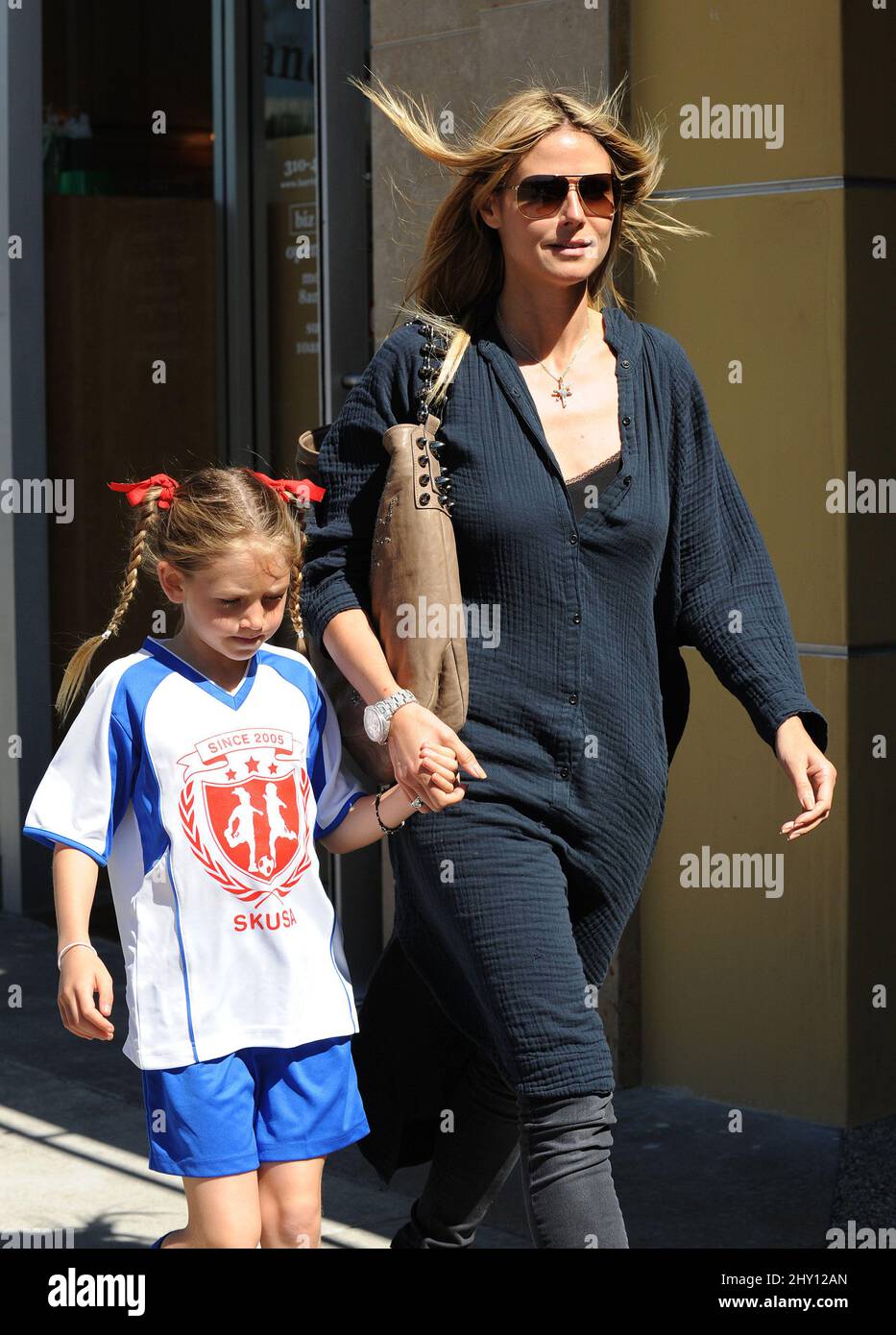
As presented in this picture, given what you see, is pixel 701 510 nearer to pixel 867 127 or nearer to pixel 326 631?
pixel 326 631

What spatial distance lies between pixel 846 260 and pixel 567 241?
6.05 ft

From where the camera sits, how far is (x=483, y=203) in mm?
3258

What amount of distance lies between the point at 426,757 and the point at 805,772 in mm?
662

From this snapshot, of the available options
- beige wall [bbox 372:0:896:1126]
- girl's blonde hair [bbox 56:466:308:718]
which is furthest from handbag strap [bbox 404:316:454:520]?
beige wall [bbox 372:0:896:1126]

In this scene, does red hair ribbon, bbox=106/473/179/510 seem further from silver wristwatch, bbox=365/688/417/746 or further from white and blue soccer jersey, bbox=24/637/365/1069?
silver wristwatch, bbox=365/688/417/746

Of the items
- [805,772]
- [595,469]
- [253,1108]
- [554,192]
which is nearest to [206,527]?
[595,469]

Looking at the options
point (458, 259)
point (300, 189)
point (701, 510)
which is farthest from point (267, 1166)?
point (300, 189)

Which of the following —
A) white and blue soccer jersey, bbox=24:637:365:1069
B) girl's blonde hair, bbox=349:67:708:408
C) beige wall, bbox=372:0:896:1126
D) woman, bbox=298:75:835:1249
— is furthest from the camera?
beige wall, bbox=372:0:896:1126

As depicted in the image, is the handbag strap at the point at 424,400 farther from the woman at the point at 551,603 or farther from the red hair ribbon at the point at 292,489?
the red hair ribbon at the point at 292,489

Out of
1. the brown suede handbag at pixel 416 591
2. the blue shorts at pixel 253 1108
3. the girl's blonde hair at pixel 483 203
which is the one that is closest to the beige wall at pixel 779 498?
the girl's blonde hair at pixel 483 203

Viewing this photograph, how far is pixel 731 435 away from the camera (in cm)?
506

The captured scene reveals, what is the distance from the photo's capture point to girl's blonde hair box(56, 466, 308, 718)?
3021 mm

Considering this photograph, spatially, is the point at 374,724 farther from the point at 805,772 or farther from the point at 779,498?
the point at 779,498

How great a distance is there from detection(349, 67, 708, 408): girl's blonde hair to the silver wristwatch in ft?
1.64
